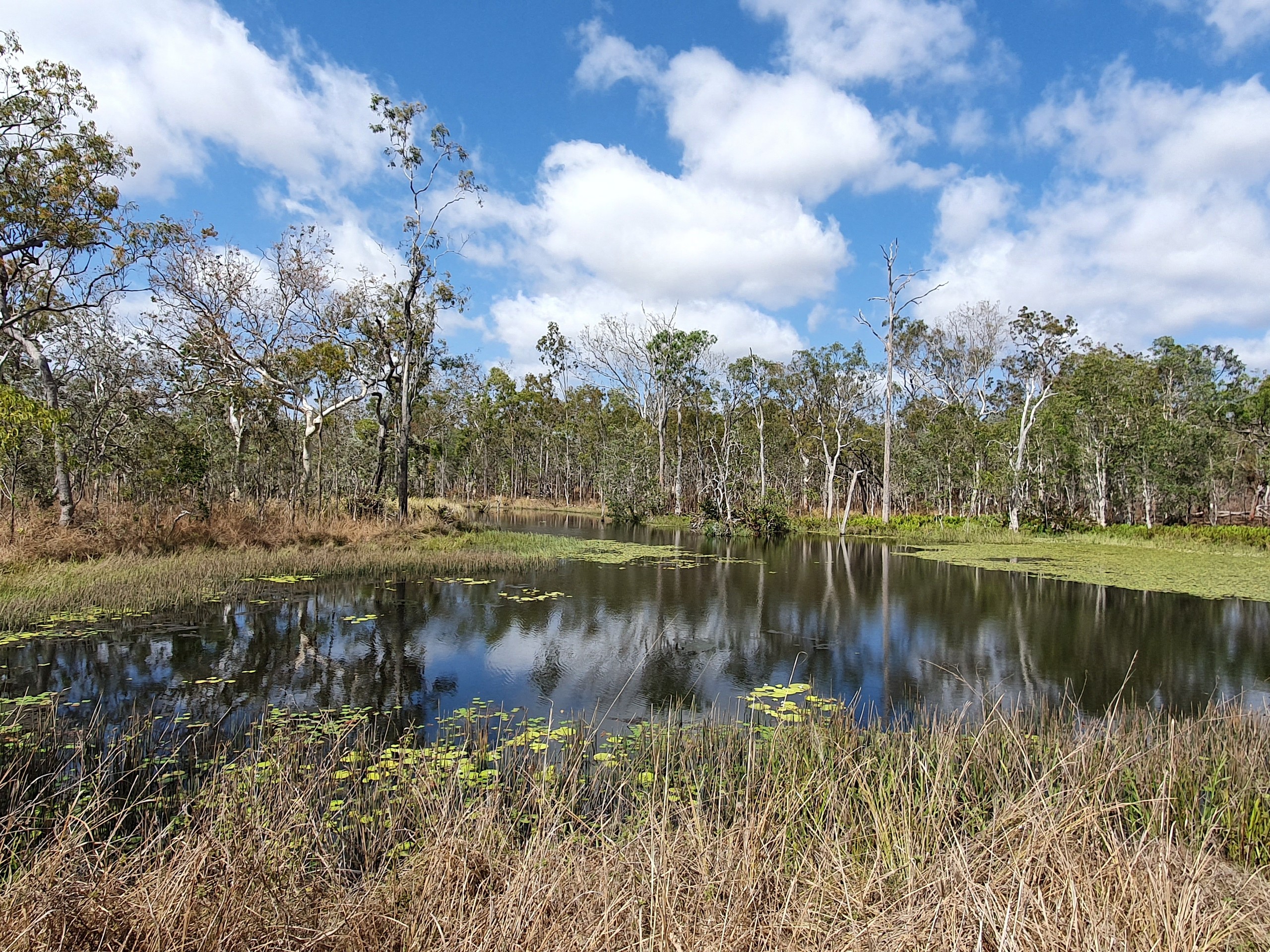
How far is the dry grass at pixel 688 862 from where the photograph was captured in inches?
88.7

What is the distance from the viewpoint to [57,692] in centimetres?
653

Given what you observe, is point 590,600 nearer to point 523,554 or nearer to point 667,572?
point 667,572

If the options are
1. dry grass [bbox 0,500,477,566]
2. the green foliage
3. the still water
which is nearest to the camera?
the still water

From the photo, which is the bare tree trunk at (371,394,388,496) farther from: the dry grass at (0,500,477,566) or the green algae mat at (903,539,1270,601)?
the green algae mat at (903,539,1270,601)

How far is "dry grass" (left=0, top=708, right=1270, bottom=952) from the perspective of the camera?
7.39ft

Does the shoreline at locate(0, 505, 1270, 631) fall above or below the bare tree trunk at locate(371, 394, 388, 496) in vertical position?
below

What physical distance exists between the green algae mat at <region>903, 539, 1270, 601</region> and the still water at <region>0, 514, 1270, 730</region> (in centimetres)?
139

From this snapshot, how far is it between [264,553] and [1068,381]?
34996 millimetres

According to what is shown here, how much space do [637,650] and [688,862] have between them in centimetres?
664

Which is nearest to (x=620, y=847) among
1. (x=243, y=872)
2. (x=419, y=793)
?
(x=419, y=793)

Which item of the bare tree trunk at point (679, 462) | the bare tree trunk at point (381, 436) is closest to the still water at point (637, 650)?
the bare tree trunk at point (381, 436)

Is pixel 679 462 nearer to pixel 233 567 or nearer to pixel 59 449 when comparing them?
pixel 233 567

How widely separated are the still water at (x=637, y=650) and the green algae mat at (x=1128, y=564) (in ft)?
4.58

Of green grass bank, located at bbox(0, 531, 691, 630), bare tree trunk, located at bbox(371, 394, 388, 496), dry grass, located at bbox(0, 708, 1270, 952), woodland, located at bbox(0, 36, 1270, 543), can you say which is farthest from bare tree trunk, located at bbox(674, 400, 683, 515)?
dry grass, located at bbox(0, 708, 1270, 952)
